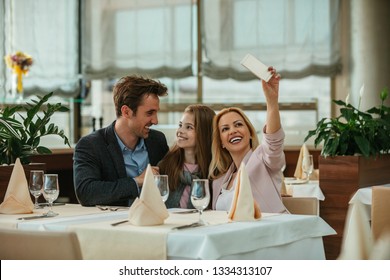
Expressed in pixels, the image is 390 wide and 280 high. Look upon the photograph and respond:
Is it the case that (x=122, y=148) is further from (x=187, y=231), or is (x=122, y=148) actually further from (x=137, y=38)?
(x=137, y=38)

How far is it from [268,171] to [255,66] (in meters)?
0.49

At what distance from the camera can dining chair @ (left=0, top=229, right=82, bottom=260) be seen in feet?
7.51

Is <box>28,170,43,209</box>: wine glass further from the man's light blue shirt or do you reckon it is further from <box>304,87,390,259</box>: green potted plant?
<box>304,87,390,259</box>: green potted plant

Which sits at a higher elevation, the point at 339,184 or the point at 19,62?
the point at 19,62

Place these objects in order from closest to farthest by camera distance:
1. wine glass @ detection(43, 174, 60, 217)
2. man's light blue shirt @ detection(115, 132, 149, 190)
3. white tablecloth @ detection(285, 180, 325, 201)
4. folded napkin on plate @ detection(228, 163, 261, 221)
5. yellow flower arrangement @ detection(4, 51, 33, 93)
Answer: folded napkin on plate @ detection(228, 163, 261, 221) → wine glass @ detection(43, 174, 60, 217) → man's light blue shirt @ detection(115, 132, 149, 190) → white tablecloth @ detection(285, 180, 325, 201) → yellow flower arrangement @ detection(4, 51, 33, 93)

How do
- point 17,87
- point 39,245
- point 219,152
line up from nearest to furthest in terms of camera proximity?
point 39,245 < point 219,152 < point 17,87

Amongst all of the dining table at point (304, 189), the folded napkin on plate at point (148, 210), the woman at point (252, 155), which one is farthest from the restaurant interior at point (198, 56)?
the folded napkin on plate at point (148, 210)

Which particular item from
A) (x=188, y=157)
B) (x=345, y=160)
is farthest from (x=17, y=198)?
(x=345, y=160)

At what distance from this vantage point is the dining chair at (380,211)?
3.44 meters

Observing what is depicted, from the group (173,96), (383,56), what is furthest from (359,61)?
(173,96)

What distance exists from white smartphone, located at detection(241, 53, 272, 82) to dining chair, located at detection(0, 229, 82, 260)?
122cm

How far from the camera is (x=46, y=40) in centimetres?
866

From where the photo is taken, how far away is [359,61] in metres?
7.55

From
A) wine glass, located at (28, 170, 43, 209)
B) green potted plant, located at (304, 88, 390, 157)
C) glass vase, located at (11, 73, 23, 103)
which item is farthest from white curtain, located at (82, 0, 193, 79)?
wine glass, located at (28, 170, 43, 209)
